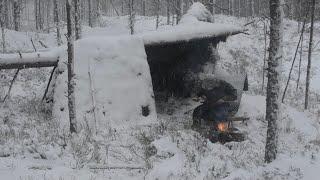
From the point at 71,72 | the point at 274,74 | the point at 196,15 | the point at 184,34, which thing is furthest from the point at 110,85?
the point at 196,15

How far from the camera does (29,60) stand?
1283 centimetres

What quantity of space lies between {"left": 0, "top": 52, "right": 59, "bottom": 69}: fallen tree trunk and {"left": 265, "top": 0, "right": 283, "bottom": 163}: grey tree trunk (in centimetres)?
624

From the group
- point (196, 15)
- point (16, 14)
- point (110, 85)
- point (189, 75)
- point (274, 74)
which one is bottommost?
point (189, 75)

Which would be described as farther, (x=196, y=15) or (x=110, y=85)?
(x=196, y=15)

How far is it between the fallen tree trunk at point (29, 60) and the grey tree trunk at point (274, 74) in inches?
246

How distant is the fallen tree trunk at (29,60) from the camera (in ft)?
41.7

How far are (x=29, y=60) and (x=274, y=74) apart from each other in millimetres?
6850

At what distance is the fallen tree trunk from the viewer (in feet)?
41.7

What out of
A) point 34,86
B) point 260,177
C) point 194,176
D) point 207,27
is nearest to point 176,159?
point 194,176

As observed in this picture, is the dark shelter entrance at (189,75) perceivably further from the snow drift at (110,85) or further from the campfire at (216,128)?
the snow drift at (110,85)

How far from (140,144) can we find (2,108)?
189 inches

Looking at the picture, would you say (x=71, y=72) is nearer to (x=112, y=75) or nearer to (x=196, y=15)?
(x=112, y=75)

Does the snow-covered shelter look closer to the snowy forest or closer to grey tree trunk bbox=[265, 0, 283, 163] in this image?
the snowy forest

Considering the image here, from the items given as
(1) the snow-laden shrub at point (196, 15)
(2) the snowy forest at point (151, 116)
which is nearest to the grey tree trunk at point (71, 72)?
(2) the snowy forest at point (151, 116)
